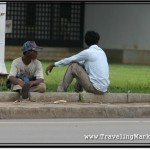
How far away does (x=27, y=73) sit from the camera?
11.7 m

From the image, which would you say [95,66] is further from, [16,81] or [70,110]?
[16,81]

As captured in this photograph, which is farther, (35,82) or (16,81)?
(35,82)

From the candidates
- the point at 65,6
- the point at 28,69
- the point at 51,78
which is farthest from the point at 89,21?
the point at 28,69

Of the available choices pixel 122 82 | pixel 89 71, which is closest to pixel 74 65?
pixel 89 71

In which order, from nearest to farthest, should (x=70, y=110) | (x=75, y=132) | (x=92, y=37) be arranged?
(x=75, y=132) < (x=70, y=110) < (x=92, y=37)

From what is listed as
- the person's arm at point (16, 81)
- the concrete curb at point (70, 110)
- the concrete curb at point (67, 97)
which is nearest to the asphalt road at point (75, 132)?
the concrete curb at point (70, 110)

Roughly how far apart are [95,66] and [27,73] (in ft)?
4.06

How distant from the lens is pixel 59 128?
30.8ft

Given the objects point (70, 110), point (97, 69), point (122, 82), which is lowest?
point (122, 82)

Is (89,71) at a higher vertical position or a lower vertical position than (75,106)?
higher

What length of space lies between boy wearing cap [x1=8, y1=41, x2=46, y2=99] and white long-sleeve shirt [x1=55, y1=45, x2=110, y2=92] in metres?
0.43

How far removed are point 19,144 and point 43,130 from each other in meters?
1.21

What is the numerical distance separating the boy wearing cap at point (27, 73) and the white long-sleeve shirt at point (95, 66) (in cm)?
43

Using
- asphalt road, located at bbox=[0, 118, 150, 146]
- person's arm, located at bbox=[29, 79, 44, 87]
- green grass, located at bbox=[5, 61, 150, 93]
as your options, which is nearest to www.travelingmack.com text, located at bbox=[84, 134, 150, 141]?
asphalt road, located at bbox=[0, 118, 150, 146]
